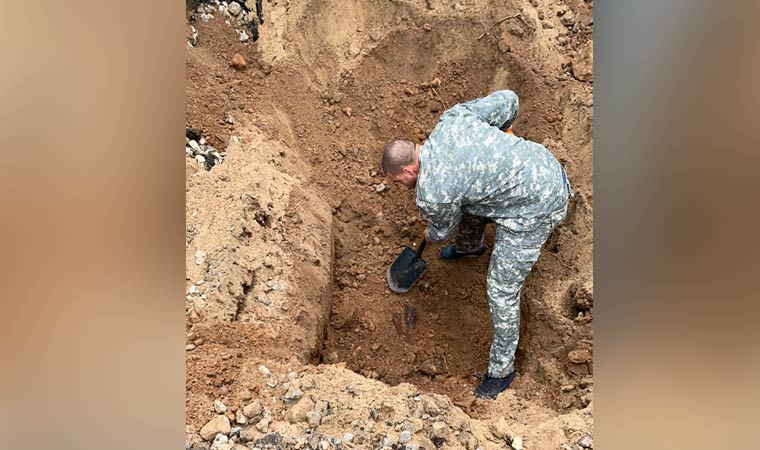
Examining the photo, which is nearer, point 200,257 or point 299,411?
point 299,411

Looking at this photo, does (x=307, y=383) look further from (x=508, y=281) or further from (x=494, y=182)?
(x=494, y=182)

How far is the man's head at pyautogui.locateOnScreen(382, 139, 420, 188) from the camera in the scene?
256 centimetres

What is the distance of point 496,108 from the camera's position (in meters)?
2.82

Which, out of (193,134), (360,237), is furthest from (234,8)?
(360,237)

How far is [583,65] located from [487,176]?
1.85m

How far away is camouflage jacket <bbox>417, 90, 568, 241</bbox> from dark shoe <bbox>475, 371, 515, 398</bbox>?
3.50 feet

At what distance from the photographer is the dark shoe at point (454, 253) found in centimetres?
357

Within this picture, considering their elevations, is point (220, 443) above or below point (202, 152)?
below

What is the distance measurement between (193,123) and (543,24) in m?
2.98
